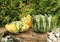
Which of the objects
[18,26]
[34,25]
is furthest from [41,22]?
[18,26]

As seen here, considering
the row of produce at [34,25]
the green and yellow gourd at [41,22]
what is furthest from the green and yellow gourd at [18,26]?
the green and yellow gourd at [41,22]

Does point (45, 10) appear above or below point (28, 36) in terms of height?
above

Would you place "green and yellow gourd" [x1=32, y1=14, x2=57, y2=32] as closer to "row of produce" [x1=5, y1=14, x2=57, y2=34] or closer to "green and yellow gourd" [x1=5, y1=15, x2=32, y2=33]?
"row of produce" [x1=5, y1=14, x2=57, y2=34]

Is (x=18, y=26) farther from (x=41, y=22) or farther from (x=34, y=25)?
(x=41, y=22)

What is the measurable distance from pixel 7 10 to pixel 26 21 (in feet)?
2.04

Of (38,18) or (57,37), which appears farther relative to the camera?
(57,37)

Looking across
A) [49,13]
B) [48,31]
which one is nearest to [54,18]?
[49,13]

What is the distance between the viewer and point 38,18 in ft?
18.1

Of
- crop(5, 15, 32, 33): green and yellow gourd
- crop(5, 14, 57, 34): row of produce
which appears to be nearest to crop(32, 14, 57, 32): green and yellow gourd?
crop(5, 14, 57, 34): row of produce

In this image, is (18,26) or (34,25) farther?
(34,25)

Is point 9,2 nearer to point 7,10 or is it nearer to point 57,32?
point 7,10

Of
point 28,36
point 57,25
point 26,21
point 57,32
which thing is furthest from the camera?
point 57,25

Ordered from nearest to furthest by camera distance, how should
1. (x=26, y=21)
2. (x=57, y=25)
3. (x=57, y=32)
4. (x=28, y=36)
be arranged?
(x=28, y=36), (x=26, y=21), (x=57, y=32), (x=57, y=25)

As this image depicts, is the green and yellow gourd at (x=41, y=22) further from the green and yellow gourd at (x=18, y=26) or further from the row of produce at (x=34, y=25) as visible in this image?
the green and yellow gourd at (x=18, y=26)
